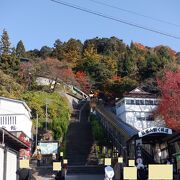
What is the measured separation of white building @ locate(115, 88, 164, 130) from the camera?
45.7 m

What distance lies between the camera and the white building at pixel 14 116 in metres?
34.6

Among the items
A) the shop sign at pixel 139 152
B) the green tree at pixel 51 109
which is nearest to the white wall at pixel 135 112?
the green tree at pixel 51 109

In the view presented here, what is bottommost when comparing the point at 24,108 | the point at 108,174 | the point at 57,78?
the point at 108,174

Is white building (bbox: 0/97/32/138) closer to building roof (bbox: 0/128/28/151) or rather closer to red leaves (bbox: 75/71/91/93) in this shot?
building roof (bbox: 0/128/28/151)

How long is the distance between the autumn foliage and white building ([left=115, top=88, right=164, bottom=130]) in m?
3.71

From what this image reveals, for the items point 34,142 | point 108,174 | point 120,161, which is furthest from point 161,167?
point 34,142

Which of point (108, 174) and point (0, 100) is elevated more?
point (0, 100)

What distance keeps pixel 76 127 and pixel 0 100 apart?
37.7 ft

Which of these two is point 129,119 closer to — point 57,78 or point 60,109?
point 60,109

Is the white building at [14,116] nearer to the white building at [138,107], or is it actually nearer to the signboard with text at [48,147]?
the signboard with text at [48,147]

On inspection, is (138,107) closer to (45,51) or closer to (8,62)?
(8,62)

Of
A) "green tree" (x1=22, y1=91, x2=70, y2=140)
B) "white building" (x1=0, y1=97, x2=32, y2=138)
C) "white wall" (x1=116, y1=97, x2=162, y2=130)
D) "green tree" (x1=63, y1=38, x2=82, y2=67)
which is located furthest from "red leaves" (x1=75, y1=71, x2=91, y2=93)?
"white building" (x1=0, y1=97, x2=32, y2=138)

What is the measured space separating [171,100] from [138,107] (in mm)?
9303

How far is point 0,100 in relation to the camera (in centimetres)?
3675
